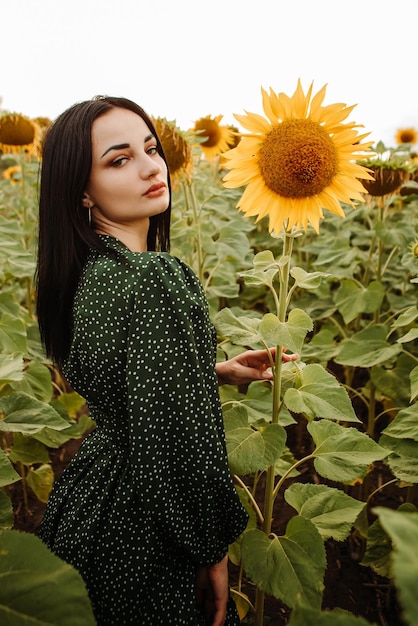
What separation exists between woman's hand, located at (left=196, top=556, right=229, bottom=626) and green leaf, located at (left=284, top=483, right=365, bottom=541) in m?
0.30

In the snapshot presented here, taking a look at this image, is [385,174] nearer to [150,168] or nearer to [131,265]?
[150,168]

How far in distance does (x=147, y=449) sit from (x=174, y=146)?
4.83 ft

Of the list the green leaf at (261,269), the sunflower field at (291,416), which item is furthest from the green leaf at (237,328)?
the green leaf at (261,269)

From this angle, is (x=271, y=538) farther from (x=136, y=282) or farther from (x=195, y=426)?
(x=136, y=282)

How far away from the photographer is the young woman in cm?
99

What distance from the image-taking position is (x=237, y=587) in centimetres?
166

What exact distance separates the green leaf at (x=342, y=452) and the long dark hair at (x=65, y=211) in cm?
70

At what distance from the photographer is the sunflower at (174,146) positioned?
2088mm

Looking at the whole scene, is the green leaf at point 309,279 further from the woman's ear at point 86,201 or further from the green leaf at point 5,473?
the green leaf at point 5,473

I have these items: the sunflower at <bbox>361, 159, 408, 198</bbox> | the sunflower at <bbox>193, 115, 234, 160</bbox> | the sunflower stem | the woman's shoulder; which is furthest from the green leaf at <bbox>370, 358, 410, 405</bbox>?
the sunflower at <bbox>193, 115, 234, 160</bbox>

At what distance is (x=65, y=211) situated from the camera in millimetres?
1213

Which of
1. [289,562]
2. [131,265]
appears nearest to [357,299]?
[289,562]

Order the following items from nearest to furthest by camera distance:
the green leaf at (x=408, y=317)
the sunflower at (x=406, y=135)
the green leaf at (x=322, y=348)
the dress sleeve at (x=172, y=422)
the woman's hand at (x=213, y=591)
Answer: the dress sleeve at (x=172, y=422) → the woman's hand at (x=213, y=591) → the green leaf at (x=408, y=317) → the green leaf at (x=322, y=348) → the sunflower at (x=406, y=135)

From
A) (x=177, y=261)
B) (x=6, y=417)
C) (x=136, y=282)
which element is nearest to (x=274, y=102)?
(x=177, y=261)
